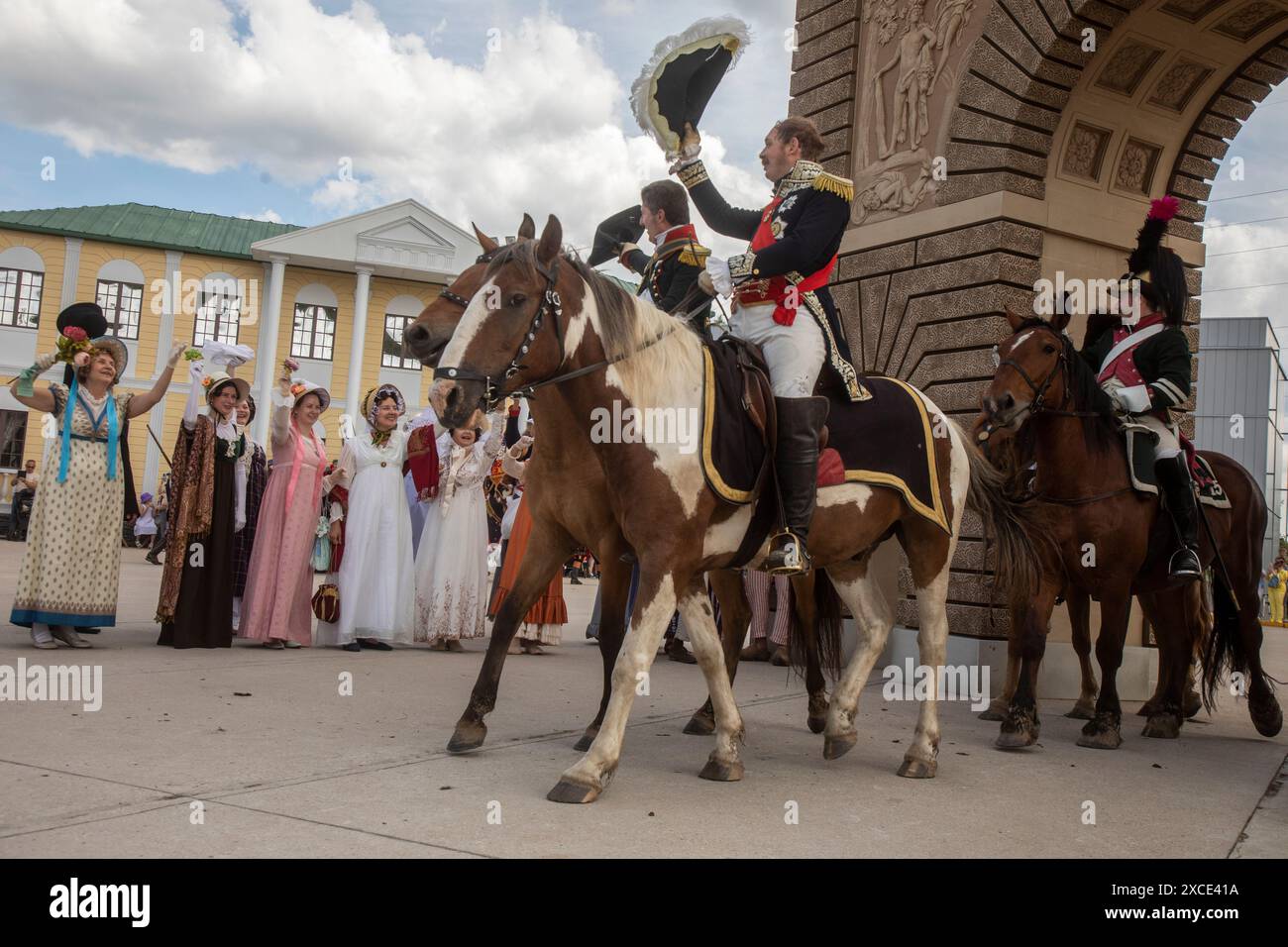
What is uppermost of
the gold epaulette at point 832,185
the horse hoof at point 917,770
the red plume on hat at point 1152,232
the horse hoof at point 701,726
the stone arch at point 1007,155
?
the stone arch at point 1007,155

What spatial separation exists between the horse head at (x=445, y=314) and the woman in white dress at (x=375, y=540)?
208 inches

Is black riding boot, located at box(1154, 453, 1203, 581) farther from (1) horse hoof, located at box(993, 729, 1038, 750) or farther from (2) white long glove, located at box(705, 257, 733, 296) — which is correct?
(2) white long glove, located at box(705, 257, 733, 296)

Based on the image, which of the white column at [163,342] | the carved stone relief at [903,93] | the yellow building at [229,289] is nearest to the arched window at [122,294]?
the yellow building at [229,289]

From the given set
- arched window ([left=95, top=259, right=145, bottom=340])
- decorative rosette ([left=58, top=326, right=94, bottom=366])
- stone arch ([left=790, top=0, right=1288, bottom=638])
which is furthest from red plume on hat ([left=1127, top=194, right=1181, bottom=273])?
arched window ([left=95, top=259, right=145, bottom=340])

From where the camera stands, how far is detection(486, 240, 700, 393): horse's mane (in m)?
4.72

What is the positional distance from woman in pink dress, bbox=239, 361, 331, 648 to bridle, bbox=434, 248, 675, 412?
5.06 metres

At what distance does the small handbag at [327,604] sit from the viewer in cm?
947

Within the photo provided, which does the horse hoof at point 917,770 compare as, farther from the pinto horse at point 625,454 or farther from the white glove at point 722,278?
the white glove at point 722,278

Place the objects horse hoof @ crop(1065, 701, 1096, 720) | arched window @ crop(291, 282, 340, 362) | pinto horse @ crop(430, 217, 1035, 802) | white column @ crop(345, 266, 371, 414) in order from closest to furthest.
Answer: pinto horse @ crop(430, 217, 1035, 802) < horse hoof @ crop(1065, 701, 1096, 720) < white column @ crop(345, 266, 371, 414) < arched window @ crop(291, 282, 340, 362)

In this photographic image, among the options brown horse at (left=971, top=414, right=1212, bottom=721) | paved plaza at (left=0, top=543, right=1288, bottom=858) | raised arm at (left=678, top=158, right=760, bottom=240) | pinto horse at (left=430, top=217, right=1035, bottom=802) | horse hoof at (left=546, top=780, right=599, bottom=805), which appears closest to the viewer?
paved plaza at (left=0, top=543, right=1288, bottom=858)

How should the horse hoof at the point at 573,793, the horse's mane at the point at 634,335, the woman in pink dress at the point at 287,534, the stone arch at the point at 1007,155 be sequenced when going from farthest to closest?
the woman in pink dress at the point at 287,534 < the stone arch at the point at 1007,155 < the horse's mane at the point at 634,335 < the horse hoof at the point at 573,793

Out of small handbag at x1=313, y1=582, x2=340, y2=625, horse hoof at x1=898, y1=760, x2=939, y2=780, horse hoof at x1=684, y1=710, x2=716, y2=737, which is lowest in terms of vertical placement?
horse hoof at x1=898, y1=760, x2=939, y2=780
